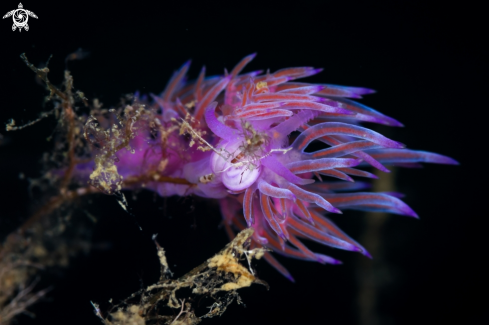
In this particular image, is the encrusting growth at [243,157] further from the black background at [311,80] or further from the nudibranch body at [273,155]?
the black background at [311,80]

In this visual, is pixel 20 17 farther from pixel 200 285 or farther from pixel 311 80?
pixel 311 80

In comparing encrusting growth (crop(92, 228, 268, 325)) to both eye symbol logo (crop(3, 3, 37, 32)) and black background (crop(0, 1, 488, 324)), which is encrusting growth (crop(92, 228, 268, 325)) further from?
eye symbol logo (crop(3, 3, 37, 32))

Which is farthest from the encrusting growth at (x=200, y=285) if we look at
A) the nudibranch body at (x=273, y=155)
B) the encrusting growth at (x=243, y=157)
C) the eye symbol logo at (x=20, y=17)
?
the eye symbol logo at (x=20, y=17)

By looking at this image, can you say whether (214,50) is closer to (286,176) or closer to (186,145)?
(186,145)

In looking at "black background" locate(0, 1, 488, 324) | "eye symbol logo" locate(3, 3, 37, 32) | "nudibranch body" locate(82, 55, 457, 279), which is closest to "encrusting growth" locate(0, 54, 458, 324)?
"nudibranch body" locate(82, 55, 457, 279)

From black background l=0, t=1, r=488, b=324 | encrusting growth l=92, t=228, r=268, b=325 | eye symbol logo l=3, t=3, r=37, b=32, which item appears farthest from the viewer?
black background l=0, t=1, r=488, b=324

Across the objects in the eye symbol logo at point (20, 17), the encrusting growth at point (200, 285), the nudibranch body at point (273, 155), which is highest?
the eye symbol logo at point (20, 17)
